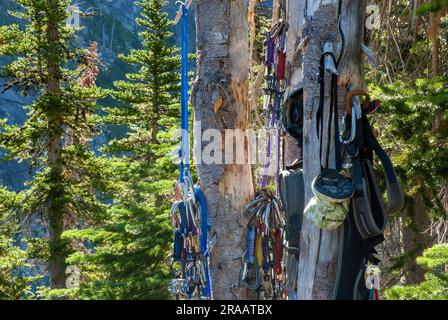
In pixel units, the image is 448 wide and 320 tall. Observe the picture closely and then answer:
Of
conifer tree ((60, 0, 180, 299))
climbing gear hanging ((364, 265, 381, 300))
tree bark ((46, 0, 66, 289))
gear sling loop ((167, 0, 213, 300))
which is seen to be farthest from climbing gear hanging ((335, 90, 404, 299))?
tree bark ((46, 0, 66, 289))

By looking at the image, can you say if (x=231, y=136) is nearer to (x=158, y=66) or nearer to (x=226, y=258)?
(x=226, y=258)

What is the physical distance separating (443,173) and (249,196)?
178cm

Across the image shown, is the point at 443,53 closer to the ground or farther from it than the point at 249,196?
farther from it

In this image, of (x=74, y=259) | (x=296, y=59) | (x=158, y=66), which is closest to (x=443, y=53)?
(x=296, y=59)

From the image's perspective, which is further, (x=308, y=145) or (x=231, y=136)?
(x=231, y=136)

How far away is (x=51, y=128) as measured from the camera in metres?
12.5

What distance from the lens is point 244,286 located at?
13.5ft

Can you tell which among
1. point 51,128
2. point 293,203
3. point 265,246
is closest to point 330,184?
point 293,203

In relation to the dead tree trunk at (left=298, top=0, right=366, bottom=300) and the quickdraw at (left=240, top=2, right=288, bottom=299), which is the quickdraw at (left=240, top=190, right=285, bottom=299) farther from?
the dead tree trunk at (left=298, top=0, right=366, bottom=300)

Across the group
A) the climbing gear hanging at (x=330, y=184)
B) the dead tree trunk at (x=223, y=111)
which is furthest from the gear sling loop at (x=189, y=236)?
the climbing gear hanging at (x=330, y=184)

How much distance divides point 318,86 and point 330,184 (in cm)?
49

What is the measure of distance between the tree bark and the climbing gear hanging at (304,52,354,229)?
1040 centimetres

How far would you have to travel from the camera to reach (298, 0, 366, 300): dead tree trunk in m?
2.54
